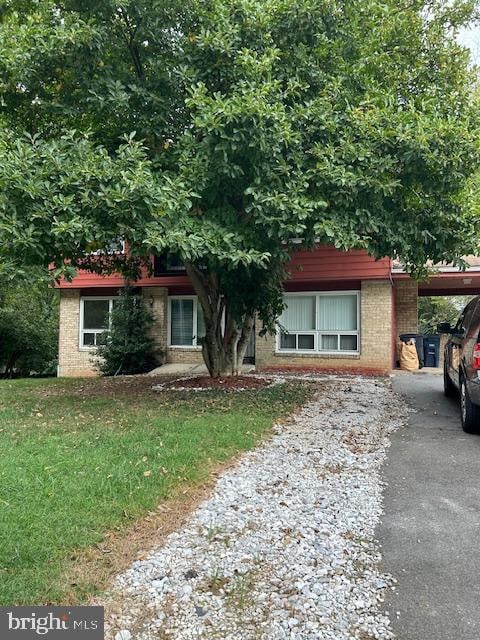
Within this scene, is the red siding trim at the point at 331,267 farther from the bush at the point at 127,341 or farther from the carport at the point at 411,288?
Answer: the bush at the point at 127,341

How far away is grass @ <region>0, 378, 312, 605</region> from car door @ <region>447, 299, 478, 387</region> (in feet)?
8.92

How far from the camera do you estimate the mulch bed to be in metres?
10.4

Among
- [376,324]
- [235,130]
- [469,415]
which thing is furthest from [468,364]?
[376,324]

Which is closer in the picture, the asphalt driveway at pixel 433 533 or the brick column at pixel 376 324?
the asphalt driveway at pixel 433 533

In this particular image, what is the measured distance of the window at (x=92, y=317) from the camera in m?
17.1

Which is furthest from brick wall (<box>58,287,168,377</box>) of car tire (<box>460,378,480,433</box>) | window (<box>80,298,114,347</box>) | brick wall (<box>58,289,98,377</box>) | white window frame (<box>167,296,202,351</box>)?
car tire (<box>460,378,480,433</box>)

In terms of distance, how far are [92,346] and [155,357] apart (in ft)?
8.21

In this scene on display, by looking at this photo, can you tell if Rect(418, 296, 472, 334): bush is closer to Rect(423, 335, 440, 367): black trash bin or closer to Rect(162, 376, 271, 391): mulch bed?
Rect(423, 335, 440, 367): black trash bin

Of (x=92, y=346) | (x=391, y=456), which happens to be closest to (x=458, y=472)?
(x=391, y=456)

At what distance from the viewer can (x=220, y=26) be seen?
7.01 m

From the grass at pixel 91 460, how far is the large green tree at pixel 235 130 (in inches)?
94.8

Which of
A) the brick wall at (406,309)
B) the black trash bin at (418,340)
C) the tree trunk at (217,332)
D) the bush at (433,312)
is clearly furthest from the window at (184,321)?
the bush at (433,312)

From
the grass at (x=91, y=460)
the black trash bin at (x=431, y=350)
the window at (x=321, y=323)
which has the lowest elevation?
the grass at (x=91, y=460)

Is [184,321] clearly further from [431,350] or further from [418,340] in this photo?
[431,350]
